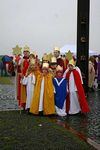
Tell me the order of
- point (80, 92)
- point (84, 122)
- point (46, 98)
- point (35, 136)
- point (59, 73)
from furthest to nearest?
point (59, 73), point (80, 92), point (46, 98), point (84, 122), point (35, 136)

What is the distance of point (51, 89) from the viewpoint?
1374 cm

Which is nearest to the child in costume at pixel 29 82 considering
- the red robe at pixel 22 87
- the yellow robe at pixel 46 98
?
the red robe at pixel 22 87

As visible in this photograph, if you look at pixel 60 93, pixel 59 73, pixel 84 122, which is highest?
pixel 59 73

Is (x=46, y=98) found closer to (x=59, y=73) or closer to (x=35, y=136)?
(x=59, y=73)

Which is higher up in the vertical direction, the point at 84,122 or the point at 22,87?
the point at 22,87

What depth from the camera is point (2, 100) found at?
17797mm

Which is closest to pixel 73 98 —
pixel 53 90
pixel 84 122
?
pixel 53 90

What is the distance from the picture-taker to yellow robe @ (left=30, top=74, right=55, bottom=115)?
13656mm

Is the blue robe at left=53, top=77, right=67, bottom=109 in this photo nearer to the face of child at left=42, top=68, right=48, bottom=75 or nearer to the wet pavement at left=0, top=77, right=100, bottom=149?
the face of child at left=42, top=68, right=48, bottom=75

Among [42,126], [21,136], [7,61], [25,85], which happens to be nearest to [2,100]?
[25,85]

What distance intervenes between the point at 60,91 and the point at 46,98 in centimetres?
49

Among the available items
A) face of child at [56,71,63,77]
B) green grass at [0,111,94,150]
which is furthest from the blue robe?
green grass at [0,111,94,150]

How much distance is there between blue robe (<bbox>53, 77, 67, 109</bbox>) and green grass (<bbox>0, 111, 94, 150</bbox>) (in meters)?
1.28

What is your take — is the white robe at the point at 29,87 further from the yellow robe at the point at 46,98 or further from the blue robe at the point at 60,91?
the blue robe at the point at 60,91
